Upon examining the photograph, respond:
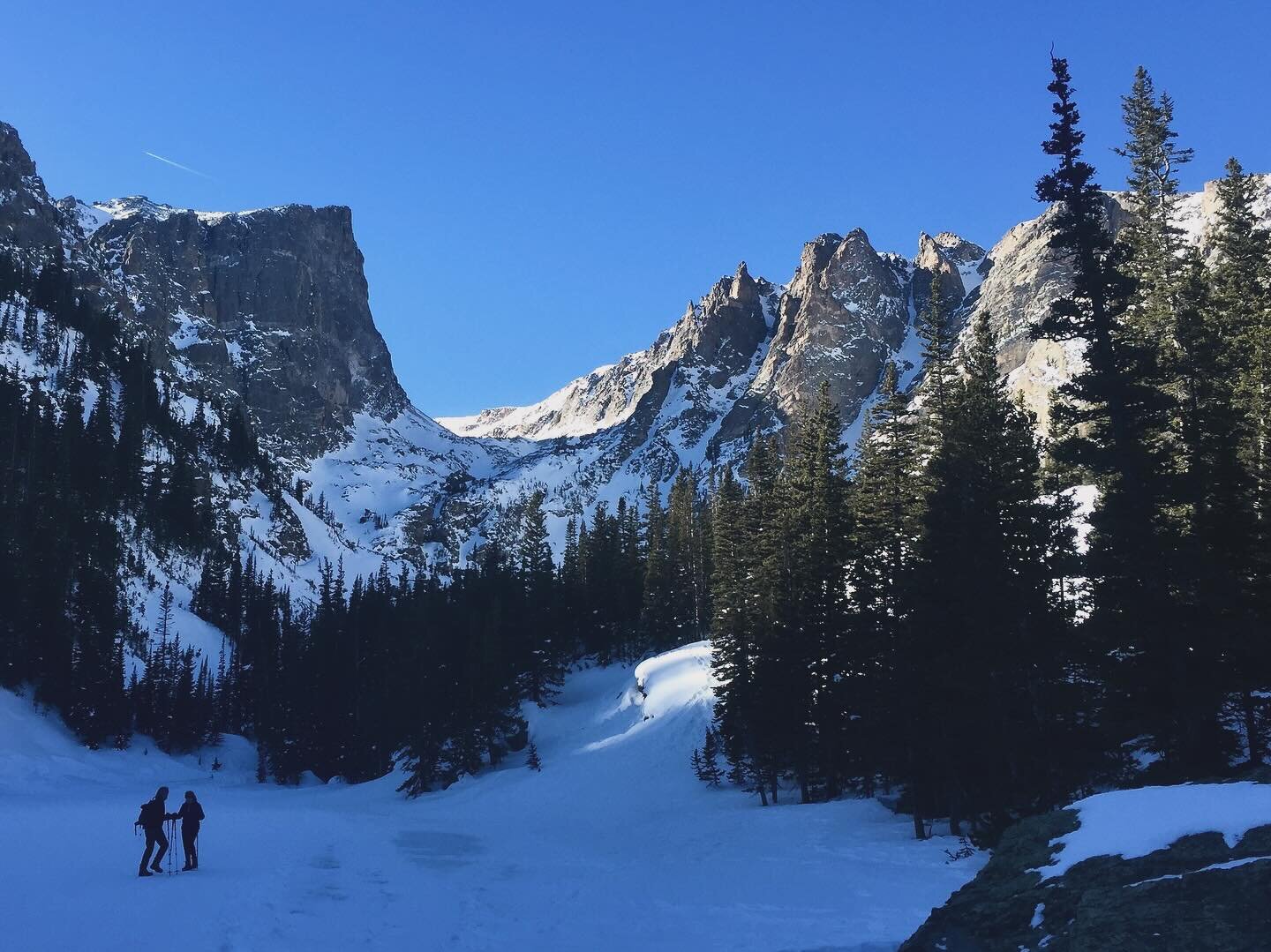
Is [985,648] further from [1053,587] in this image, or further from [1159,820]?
[1159,820]

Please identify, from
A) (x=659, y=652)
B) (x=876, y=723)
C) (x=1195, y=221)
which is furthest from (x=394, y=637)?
(x=1195, y=221)

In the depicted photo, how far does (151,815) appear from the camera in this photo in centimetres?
1778

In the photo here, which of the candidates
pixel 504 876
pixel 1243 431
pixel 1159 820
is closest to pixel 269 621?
pixel 504 876

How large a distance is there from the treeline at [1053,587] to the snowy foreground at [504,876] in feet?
9.68

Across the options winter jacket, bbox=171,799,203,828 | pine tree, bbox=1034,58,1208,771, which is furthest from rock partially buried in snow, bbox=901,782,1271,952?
winter jacket, bbox=171,799,203,828

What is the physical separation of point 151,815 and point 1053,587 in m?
25.8

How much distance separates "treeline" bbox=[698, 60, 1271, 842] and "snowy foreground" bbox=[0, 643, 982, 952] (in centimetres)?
295

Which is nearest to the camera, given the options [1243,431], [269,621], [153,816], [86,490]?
[153,816]

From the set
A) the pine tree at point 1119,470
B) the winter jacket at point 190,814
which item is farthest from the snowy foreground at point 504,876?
the pine tree at point 1119,470

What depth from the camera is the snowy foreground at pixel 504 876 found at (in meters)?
13.3

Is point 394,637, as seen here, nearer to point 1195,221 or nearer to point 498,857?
point 498,857

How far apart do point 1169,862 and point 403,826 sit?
111 feet

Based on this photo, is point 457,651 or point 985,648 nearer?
point 985,648

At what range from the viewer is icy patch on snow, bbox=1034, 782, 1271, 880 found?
8.13 m
